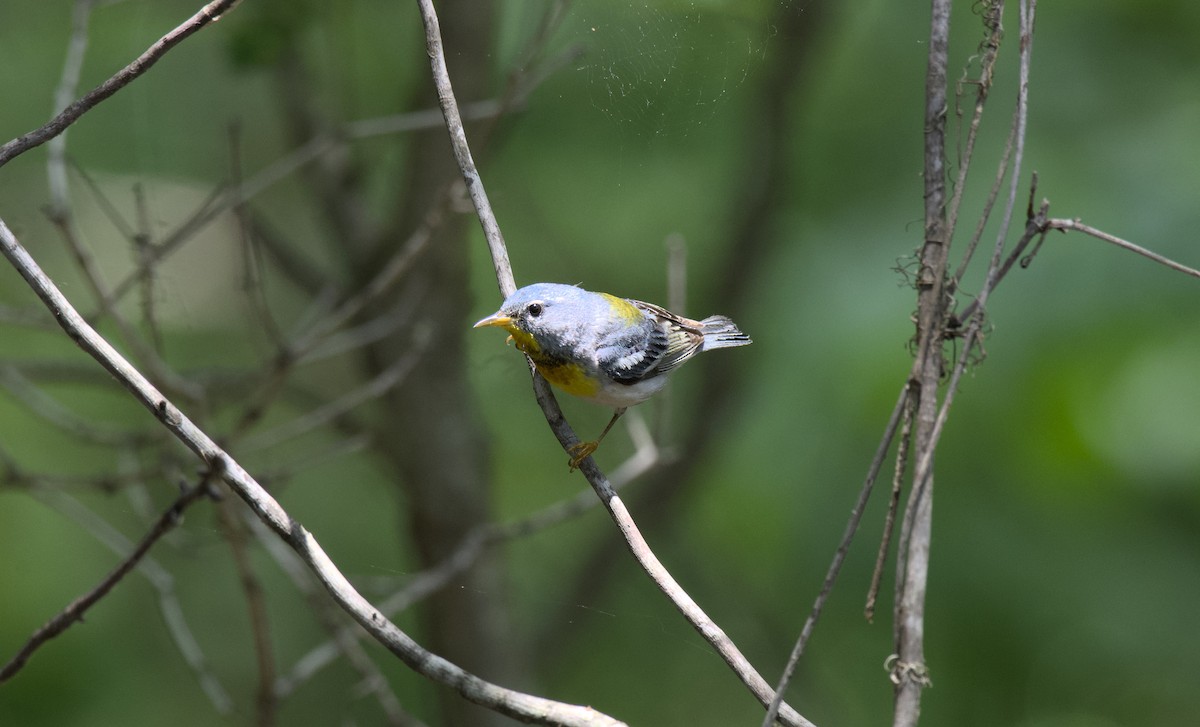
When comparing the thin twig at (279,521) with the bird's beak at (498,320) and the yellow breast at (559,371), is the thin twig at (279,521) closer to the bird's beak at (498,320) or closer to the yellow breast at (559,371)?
the bird's beak at (498,320)

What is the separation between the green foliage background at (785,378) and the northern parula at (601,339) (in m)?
1.38

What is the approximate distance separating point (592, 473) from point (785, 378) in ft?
11.8

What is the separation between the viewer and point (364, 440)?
387 cm

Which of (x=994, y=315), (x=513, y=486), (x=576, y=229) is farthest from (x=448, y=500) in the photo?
(x=994, y=315)

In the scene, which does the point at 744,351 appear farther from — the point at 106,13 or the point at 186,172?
the point at 106,13

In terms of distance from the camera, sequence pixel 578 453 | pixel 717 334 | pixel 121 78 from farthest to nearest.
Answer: pixel 717 334
pixel 578 453
pixel 121 78

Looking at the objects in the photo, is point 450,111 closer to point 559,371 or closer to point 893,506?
point 559,371

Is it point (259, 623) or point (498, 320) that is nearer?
point (498, 320)

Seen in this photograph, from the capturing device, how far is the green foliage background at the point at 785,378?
4391mm

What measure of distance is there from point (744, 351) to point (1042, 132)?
1814mm

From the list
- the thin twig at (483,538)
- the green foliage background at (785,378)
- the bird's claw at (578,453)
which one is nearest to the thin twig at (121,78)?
the bird's claw at (578,453)

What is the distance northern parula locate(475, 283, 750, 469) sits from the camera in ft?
6.90

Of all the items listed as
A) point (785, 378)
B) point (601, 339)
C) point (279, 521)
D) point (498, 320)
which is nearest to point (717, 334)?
point (601, 339)

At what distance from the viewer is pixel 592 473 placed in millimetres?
1752
